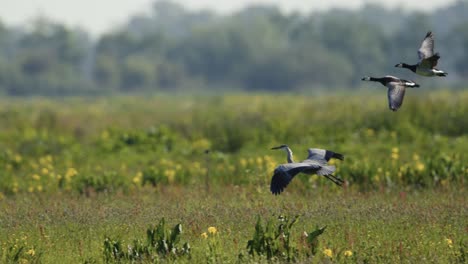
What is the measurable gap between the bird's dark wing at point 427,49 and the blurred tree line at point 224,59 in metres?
77.4

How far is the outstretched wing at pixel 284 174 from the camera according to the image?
27.6 feet

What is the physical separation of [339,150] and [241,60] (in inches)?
3571

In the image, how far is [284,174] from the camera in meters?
8.50

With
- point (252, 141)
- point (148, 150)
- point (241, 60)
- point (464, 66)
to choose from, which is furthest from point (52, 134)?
point (241, 60)

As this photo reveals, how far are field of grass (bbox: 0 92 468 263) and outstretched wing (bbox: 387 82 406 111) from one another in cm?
140

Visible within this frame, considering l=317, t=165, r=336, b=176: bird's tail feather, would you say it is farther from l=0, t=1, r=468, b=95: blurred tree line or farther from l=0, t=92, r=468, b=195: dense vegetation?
l=0, t=1, r=468, b=95: blurred tree line

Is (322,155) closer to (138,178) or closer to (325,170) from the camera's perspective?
(325,170)

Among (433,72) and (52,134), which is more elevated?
(433,72)

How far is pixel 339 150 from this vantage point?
17297 mm

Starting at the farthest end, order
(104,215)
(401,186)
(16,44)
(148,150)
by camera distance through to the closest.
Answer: (16,44) < (148,150) < (401,186) < (104,215)

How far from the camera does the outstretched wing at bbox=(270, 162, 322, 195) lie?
840 centimetres

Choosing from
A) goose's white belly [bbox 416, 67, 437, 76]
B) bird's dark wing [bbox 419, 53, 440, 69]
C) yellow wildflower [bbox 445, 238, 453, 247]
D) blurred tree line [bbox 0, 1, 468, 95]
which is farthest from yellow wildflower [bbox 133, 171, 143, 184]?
blurred tree line [bbox 0, 1, 468, 95]

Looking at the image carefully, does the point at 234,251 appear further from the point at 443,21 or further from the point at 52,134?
the point at 443,21

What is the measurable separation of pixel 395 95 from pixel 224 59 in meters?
99.1
